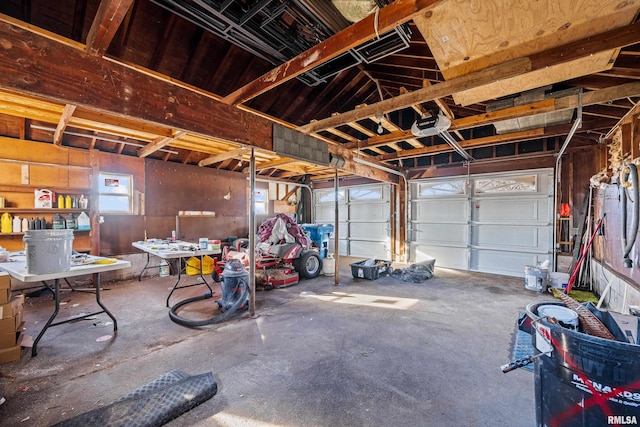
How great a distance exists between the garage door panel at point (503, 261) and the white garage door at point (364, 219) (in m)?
2.42

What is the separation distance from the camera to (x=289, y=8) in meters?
2.40

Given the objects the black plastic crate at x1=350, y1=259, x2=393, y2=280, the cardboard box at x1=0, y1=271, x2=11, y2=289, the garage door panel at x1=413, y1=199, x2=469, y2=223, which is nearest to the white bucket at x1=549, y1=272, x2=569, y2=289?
the garage door panel at x1=413, y1=199, x2=469, y2=223

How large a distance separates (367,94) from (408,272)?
3.92m

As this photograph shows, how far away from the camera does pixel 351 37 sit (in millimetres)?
2045

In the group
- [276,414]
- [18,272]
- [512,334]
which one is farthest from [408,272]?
[18,272]

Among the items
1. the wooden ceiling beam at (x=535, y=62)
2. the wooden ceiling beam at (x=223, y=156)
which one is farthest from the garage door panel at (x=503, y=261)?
the wooden ceiling beam at (x=223, y=156)

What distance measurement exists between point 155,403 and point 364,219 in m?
7.55

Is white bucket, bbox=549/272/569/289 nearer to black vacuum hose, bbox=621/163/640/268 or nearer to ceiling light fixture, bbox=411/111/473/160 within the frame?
black vacuum hose, bbox=621/163/640/268

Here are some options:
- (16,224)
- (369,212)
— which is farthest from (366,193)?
(16,224)

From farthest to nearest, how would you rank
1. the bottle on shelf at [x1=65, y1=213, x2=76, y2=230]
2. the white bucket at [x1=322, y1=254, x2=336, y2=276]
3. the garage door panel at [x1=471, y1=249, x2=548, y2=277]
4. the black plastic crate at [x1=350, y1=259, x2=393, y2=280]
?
the white bucket at [x1=322, y1=254, x2=336, y2=276] < the garage door panel at [x1=471, y1=249, x2=548, y2=277] < the black plastic crate at [x1=350, y1=259, x2=393, y2=280] < the bottle on shelf at [x1=65, y1=213, x2=76, y2=230]

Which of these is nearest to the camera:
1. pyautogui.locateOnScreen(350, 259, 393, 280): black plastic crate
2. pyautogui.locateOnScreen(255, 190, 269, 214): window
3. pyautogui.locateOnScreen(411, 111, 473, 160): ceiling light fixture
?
pyautogui.locateOnScreen(411, 111, 473, 160): ceiling light fixture

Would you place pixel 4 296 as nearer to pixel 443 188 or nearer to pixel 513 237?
pixel 443 188

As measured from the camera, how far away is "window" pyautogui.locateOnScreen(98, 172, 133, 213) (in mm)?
5605

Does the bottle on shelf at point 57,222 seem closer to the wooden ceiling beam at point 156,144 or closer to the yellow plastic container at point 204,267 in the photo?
the wooden ceiling beam at point 156,144
